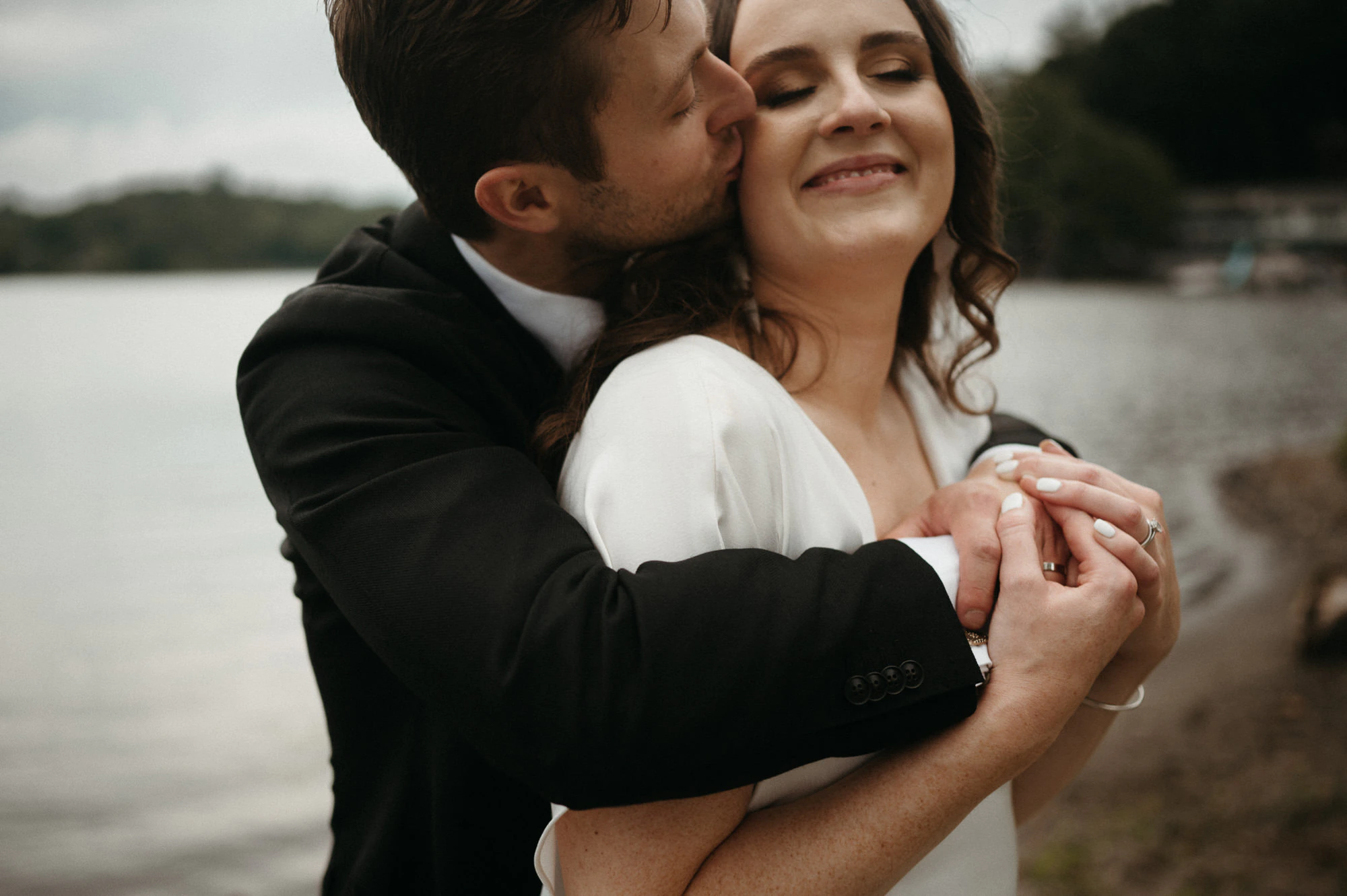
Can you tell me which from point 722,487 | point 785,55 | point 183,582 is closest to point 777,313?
point 785,55

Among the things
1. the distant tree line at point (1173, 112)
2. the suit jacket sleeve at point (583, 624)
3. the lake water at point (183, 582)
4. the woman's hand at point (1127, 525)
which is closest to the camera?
the suit jacket sleeve at point (583, 624)

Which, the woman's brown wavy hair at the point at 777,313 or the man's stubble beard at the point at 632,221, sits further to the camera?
the man's stubble beard at the point at 632,221

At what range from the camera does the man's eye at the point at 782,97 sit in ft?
6.74

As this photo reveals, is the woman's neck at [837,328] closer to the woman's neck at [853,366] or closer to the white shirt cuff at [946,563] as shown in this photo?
the woman's neck at [853,366]

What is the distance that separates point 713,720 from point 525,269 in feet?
3.79

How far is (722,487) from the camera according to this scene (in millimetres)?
1567

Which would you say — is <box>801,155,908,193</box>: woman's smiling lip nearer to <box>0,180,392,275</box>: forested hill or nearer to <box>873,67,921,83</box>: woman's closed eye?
<box>873,67,921,83</box>: woman's closed eye

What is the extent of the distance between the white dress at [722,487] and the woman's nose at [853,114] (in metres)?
0.53

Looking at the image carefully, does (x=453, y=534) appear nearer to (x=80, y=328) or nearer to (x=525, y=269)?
(x=525, y=269)

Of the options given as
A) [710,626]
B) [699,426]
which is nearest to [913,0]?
[699,426]

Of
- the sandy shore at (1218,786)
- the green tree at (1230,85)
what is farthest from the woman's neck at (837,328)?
the green tree at (1230,85)

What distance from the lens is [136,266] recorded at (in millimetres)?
9766

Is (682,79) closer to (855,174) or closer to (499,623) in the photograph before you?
(855,174)

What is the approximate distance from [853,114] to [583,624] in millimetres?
1180
